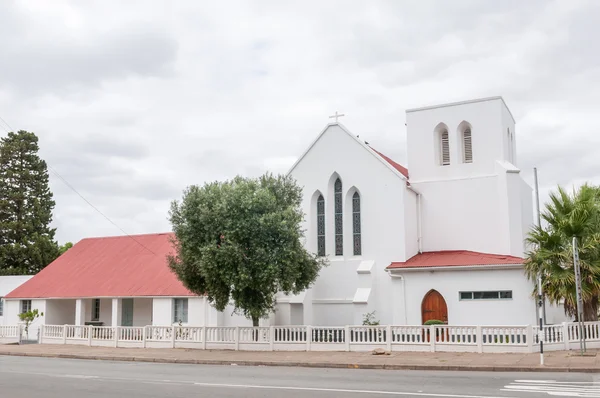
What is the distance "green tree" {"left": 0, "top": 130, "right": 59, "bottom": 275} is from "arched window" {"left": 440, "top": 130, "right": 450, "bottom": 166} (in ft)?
115

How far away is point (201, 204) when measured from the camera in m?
24.7

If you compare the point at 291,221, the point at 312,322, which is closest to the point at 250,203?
the point at 291,221

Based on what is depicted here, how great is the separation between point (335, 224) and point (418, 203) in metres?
4.21

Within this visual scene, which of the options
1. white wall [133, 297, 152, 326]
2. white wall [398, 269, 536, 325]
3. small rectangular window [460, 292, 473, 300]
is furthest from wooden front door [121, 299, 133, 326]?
small rectangular window [460, 292, 473, 300]

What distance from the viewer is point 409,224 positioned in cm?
2959

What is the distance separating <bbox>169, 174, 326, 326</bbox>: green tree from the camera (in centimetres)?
2403

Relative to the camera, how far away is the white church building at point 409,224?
2756 cm

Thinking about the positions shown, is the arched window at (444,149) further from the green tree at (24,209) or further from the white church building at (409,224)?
the green tree at (24,209)

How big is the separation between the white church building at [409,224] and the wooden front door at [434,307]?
4cm

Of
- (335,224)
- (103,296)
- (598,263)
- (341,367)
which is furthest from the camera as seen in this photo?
(103,296)

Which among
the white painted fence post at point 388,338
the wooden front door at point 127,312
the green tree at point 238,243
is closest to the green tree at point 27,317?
the wooden front door at point 127,312

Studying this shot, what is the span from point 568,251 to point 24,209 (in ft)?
148

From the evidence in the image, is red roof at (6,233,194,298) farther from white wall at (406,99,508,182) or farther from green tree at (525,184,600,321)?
green tree at (525,184,600,321)

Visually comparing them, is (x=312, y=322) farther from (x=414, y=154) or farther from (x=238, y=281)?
(x=414, y=154)
